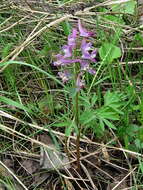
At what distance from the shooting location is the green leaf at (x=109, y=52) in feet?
7.78

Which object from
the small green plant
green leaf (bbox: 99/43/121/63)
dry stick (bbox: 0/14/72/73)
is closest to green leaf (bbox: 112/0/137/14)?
dry stick (bbox: 0/14/72/73)

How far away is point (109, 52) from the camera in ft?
7.78

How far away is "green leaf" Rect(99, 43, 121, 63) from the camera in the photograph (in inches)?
93.4

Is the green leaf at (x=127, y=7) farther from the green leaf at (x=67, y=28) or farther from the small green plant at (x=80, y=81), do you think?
the small green plant at (x=80, y=81)

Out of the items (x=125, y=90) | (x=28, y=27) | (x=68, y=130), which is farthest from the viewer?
(x=28, y=27)

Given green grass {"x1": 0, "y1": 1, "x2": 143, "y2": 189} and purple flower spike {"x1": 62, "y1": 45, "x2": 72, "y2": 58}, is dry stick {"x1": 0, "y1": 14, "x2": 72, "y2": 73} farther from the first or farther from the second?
purple flower spike {"x1": 62, "y1": 45, "x2": 72, "y2": 58}

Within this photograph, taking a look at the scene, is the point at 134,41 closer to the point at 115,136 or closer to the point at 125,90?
the point at 125,90

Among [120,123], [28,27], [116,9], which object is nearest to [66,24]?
[28,27]

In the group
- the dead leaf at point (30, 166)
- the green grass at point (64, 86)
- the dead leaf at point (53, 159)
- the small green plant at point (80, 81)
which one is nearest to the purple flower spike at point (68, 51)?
the small green plant at point (80, 81)

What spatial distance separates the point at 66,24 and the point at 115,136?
0.82 metres

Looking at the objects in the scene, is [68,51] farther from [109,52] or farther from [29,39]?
[29,39]

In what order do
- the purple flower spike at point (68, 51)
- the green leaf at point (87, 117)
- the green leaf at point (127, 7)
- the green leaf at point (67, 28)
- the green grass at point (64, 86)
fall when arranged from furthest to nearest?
the green leaf at point (127, 7)
the green leaf at point (67, 28)
the green grass at point (64, 86)
the green leaf at point (87, 117)
the purple flower spike at point (68, 51)

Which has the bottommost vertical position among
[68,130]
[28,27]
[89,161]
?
[89,161]

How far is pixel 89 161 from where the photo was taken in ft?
6.92
